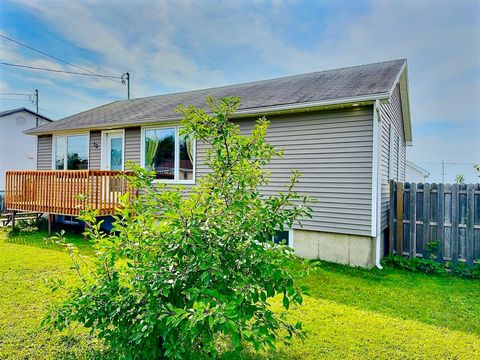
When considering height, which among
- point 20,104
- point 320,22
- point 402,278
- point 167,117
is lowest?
point 402,278

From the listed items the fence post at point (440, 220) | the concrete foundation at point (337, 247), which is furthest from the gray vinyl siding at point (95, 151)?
the fence post at point (440, 220)

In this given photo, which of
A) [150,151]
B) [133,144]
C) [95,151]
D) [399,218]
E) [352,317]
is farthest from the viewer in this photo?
[95,151]

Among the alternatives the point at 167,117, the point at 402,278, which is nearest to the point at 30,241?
the point at 167,117

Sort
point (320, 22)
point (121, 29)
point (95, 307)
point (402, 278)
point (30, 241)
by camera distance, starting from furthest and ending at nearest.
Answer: point (121, 29), point (320, 22), point (30, 241), point (402, 278), point (95, 307)

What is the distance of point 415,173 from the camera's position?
16328 millimetres

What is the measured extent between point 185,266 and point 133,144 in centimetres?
745

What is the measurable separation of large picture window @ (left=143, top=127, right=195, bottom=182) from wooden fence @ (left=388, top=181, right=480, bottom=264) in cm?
495

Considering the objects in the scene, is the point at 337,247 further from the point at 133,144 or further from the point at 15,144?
the point at 15,144

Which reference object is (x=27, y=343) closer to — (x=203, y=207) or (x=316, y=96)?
(x=203, y=207)

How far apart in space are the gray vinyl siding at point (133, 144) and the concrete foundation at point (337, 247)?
A: 5.16 metres

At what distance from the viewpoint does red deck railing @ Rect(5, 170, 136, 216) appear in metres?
7.77

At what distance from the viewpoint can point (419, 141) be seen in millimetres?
16281

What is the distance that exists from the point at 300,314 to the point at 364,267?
2.59 meters

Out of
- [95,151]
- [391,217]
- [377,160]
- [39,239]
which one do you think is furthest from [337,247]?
[95,151]
